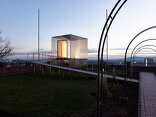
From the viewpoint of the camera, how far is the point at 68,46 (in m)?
21.0

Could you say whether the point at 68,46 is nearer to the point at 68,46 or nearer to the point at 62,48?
the point at 68,46

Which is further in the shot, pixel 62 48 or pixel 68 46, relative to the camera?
pixel 62 48

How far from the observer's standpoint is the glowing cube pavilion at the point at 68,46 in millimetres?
20703

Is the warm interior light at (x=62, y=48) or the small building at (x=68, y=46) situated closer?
the small building at (x=68, y=46)

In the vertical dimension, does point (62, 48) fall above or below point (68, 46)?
below

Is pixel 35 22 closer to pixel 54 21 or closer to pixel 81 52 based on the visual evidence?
pixel 54 21

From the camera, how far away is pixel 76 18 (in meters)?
18.6

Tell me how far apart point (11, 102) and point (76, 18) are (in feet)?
49.4

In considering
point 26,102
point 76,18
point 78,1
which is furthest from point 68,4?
point 26,102

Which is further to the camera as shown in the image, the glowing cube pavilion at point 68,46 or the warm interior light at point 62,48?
the warm interior light at point 62,48

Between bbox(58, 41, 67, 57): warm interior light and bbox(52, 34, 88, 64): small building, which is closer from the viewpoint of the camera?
bbox(52, 34, 88, 64): small building

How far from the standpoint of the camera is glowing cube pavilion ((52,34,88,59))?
20.7 m

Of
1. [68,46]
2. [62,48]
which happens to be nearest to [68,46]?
[68,46]

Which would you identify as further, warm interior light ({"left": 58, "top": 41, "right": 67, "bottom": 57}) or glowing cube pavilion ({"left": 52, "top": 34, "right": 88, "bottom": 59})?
warm interior light ({"left": 58, "top": 41, "right": 67, "bottom": 57})
